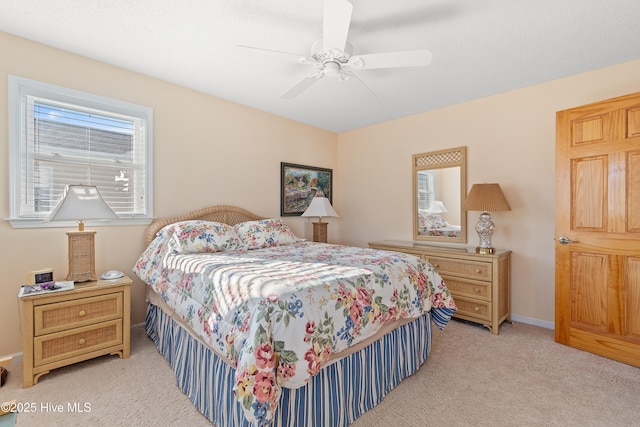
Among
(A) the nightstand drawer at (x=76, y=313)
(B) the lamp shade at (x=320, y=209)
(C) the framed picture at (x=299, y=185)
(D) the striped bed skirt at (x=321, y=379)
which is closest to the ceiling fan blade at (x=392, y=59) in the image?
(D) the striped bed skirt at (x=321, y=379)

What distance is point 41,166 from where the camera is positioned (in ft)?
7.95

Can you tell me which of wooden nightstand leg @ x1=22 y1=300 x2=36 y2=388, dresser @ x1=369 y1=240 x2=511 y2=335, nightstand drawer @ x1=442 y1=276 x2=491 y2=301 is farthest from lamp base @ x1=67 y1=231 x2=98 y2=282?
nightstand drawer @ x1=442 y1=276 x2=491 y2=301

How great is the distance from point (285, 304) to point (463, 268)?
2.46 m

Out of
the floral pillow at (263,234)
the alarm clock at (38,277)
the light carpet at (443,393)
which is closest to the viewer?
the light carpet at (443,393)

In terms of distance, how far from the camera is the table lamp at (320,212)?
4.02 metres

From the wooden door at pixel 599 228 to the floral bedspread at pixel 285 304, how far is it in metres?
1.27

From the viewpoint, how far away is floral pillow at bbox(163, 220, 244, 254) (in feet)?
8.54

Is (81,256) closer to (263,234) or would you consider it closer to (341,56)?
(263,234)

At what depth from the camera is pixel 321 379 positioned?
1.53 m

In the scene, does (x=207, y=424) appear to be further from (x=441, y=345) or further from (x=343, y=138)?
(x=343, y=138)

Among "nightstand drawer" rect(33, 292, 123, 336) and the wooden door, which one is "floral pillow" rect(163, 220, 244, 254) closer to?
"nightstand drawer" rect(33, 292, 123, 336)

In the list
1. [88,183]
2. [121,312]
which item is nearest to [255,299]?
[121,312]

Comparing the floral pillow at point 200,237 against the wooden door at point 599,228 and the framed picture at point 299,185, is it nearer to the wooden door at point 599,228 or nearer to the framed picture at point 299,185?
the framed picture at point 299,185

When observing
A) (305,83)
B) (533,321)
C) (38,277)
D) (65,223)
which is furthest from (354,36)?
(533,321)
